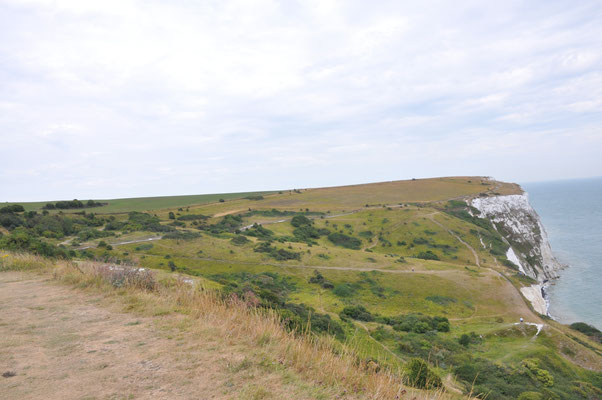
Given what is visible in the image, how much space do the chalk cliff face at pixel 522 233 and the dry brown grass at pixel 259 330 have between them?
7892 centimetres

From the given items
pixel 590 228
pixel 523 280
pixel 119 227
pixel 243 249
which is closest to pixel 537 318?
pixel 523 280

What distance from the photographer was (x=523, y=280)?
54125mm

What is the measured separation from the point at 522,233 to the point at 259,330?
108m

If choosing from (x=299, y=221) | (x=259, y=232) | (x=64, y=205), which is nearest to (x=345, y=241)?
(x=299, y=221)

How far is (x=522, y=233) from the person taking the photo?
9088cm

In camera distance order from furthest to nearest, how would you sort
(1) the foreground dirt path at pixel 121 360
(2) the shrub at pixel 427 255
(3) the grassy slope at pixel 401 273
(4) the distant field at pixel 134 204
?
(4) the distant field at pixel 134 204
(2) the shrub at pixel 427 255
(3) the grassy slope at pixel 401 273
(1) the foreground dirt path at pixel 121 360

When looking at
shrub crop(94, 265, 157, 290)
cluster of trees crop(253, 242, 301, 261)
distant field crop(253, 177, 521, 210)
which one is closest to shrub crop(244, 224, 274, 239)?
cluster of trees crop(253, 242, 301, 261)

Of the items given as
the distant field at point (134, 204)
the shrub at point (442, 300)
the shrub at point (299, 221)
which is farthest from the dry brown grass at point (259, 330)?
the distant field at point (134, 204)

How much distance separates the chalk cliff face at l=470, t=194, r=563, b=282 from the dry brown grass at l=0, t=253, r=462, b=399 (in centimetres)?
7892

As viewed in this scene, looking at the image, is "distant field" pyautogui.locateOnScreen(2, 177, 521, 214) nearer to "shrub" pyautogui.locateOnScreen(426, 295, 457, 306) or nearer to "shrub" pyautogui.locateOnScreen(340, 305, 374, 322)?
"shrub" pyautogui.locateOnScreen(426, 295, 457, 306)

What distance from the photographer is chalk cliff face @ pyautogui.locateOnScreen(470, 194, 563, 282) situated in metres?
72.5

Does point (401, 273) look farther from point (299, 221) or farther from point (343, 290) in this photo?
point (299, 221)

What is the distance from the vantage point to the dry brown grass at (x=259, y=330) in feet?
17.3

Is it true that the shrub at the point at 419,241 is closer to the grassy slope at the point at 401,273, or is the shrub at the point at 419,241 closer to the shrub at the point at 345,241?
the grassy slope at the point at 401,273
